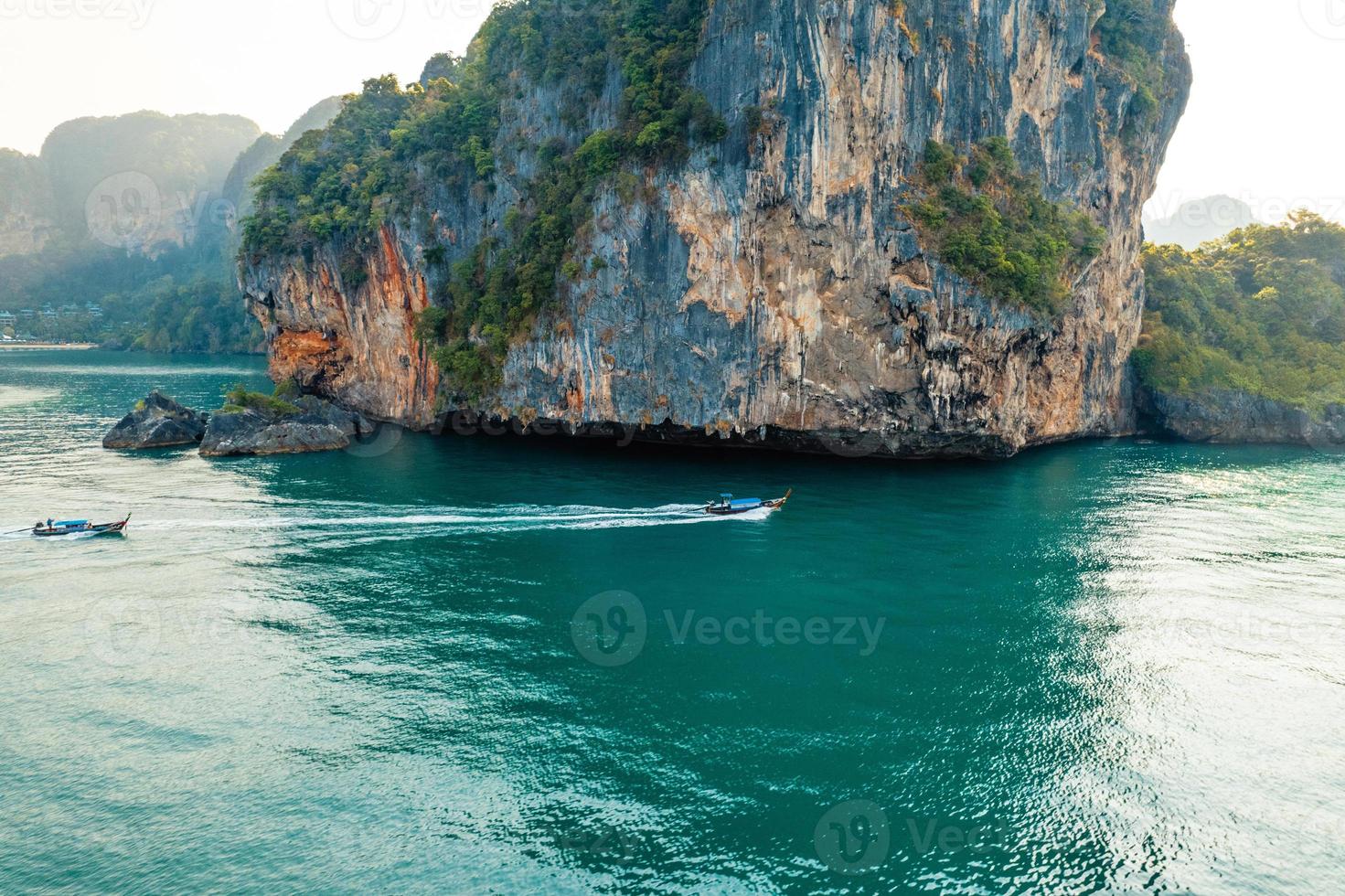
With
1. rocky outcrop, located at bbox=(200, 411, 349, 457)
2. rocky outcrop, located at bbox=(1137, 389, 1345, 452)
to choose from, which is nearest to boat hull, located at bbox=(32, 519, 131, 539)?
rocky outcrop, located at bbox=(200, 411, 349, 457)

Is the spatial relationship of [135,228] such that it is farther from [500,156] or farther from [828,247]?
[828,247]

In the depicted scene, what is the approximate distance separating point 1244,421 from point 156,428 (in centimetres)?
7143

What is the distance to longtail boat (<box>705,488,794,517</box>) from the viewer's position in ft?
104

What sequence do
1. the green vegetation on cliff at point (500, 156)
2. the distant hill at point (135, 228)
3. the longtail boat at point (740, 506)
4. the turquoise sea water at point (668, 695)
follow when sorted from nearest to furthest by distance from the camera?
the turquoise sea water at point (668, 695) → the longtail boat at point (740, 506) → the green vegetation on cliff at point (500, 156) → the distant hill at point (135, 228)

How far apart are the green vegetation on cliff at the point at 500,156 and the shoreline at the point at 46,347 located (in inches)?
3740

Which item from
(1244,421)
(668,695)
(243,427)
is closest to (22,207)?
(243,427)

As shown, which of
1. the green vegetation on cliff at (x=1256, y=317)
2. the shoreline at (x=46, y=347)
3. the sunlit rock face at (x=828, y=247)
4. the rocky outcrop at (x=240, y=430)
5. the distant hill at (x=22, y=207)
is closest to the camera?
the sunlit rock face at (x=828, y=247)

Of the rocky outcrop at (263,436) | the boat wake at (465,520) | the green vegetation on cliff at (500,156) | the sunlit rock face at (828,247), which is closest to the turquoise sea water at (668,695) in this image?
the boat wake at (465,520)

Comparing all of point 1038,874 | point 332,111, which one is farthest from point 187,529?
point 332,111

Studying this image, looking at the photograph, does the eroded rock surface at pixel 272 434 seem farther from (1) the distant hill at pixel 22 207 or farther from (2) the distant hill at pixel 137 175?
(1) the distant hill at pixel 22 207

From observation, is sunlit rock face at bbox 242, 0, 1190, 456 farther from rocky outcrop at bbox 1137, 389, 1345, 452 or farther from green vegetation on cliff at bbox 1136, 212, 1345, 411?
green vegetation on cliff at bbox 1136, 212, 1345, 411

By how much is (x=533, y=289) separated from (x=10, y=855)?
32.1 m

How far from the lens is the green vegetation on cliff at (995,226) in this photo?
35375 millimetres

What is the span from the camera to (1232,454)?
46500mm
